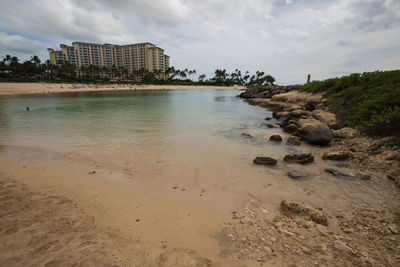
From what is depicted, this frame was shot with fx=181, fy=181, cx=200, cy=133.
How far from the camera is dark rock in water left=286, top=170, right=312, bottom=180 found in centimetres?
589

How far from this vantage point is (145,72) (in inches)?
4724

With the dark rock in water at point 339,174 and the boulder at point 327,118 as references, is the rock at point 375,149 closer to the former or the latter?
the dark rock in water at point 339,174

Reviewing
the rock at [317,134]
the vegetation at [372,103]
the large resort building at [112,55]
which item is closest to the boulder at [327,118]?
the vegetation at [372,103]

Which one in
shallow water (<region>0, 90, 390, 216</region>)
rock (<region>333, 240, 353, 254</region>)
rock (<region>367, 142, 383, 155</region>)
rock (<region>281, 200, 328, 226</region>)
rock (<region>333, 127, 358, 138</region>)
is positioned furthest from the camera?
rock (<region>333, 127, 358, 138</region>)

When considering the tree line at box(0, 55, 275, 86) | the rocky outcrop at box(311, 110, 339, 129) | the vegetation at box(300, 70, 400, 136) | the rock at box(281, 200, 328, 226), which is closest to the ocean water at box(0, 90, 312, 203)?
the rock at box(281, 200, 328, 226)

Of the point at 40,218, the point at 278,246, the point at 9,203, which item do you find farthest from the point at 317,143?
the point at 9,203

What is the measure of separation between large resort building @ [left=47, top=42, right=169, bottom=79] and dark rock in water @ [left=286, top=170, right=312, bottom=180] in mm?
146656

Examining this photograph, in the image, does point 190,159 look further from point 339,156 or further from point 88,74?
point 88,74

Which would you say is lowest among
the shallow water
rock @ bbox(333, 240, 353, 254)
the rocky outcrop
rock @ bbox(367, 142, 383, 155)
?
the shallow water

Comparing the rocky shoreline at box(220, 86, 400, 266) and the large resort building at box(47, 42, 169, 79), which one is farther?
the large resort building at box(47, 42, 169, 79)

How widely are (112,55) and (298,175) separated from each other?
181 meters

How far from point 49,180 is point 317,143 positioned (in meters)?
11.1

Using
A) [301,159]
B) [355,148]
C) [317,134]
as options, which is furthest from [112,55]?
[355,148]

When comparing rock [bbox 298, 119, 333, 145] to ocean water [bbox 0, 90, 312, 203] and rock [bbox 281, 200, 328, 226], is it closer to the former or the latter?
ocean water [bbox 0, 90, 312, 203]
